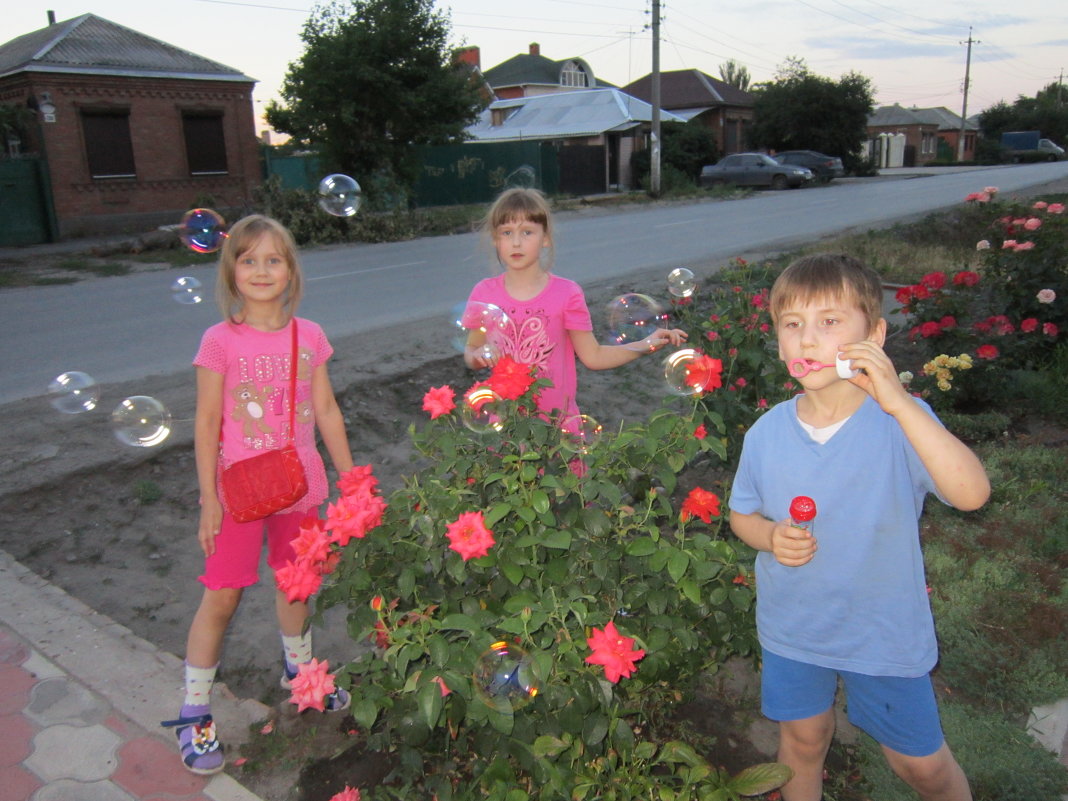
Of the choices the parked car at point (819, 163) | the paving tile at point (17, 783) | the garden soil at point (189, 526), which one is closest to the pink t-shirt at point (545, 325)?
the garden soil at point (189, 526)

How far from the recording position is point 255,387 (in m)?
2.67

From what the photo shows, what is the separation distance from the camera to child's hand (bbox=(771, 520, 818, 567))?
1.80 m

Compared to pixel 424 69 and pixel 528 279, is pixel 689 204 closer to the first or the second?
pixel 424 69

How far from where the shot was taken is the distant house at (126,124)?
69.5ft

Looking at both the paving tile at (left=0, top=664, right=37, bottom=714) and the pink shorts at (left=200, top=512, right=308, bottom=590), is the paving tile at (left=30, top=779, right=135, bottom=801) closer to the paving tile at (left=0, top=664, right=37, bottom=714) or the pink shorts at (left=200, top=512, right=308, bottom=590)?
the paving tile at (left=0, top=664, right=37, bottom=714)

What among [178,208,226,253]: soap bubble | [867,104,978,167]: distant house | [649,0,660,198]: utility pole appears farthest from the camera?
[867,104,978,167]: distant house

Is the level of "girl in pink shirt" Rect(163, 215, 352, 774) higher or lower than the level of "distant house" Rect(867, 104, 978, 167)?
lower

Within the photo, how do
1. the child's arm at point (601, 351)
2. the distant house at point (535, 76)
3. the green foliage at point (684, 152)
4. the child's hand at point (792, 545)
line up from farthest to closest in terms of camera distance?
the distant house at point (535, 76), the green foliage at point (684, 152), the child's arm at point (601, 351), the child's hand at point (792, 545)

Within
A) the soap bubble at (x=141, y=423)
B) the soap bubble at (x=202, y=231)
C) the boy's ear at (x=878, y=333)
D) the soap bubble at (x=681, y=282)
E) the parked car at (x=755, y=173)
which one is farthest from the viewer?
the parked car at (x=755, y=173)

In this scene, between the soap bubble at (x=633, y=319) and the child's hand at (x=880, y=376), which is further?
the soap bubble at (x=633, y=319)

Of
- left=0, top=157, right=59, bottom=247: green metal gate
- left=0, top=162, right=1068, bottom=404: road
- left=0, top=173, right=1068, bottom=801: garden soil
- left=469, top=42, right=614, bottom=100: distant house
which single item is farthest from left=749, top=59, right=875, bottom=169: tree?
left=0, top=173, right=1068, bottom=801: garden soil

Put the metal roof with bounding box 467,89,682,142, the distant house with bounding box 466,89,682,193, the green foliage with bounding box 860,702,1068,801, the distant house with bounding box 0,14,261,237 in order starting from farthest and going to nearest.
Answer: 1. the metal roof with bounding box 467,89,682,142
2. the distant house with bounding box 466,89,682,193
3. the distant house with bounding box 0,14,261,237
4. the green foliage with bounding box 860,702,1068,801

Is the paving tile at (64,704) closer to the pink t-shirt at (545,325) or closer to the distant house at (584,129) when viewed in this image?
the pink t-shirt at (545,325)

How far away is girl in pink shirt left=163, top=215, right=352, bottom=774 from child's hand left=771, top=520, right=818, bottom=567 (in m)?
1.46
